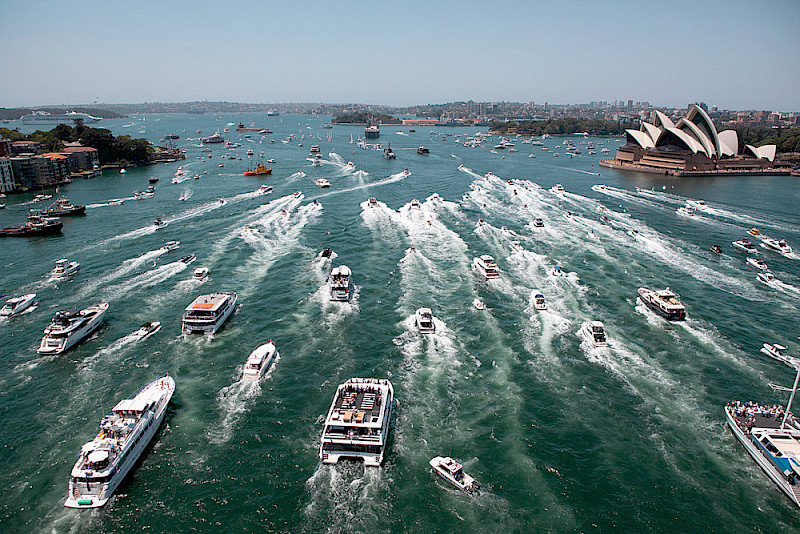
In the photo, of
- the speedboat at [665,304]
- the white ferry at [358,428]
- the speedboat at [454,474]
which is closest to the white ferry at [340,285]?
the white ferry at [358,428]

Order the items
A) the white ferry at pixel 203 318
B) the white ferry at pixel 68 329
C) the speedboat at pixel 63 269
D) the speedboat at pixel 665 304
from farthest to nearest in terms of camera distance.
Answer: the speedboat at pixel 63 269 < the speedboat at pixel 665 304 < the white ferry at pixel 203 318 < the white ferry at pixel 68 329

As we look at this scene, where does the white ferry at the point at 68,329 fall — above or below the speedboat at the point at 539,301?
below

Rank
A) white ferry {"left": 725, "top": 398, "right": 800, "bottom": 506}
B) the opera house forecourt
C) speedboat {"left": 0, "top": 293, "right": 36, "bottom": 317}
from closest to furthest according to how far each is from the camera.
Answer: white ferry {"left": 725, "top": 398, "right": 800, "bottom": 506}
speedboat {"left": 0, "top": 293, "right": 36, "bottom": 317}
the opera house forecourt

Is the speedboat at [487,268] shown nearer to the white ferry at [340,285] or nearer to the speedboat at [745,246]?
the white ferry at [340,285]

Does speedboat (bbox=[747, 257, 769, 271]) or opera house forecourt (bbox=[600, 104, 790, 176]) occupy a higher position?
opera house forecourt (bbox=[600, 104, 790, 176])

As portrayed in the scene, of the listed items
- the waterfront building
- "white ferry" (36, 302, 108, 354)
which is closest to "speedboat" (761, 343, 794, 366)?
"white ferry" (36, 302, 108, 354)

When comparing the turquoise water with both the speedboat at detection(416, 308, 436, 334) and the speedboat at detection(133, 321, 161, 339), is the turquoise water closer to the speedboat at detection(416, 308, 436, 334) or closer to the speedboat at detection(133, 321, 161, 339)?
the speedboat at detection(133, 321, 161, 339)
